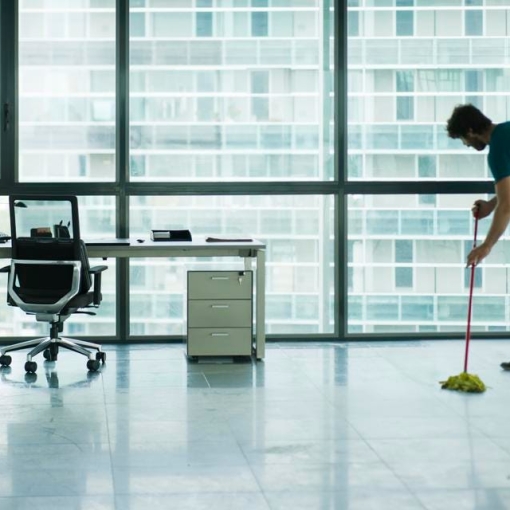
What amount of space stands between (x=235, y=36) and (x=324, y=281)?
1.74m

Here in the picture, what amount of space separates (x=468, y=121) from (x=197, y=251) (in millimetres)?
1973

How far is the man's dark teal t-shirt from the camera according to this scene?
4.74 meters

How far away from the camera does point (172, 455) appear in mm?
4008

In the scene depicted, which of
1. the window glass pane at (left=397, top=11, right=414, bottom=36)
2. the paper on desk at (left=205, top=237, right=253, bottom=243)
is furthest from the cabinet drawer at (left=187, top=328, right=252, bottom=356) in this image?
the window glass pane at (left=397, top=11, right=414, bottom=36)

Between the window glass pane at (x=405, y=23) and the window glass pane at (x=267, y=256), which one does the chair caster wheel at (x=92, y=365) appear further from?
the window glass pane at (x=405, y=23)

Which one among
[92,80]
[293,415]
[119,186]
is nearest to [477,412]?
[293,415]

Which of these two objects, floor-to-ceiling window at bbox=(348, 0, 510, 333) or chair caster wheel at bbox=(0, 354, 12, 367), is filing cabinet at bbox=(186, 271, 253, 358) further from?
floor-to-ceiling window at bbox=(348, 0, 510, 333)

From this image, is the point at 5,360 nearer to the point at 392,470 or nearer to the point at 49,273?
the point at 49,273

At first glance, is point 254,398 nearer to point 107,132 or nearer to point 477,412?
point 477,412

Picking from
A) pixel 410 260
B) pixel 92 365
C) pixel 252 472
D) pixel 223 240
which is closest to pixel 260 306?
pixel 223 240

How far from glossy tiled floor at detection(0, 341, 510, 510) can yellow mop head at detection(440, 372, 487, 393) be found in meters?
0.08

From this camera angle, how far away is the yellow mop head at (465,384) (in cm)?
526

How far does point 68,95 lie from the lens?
23.1ft

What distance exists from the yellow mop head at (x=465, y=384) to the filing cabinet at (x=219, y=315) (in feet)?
4.41
